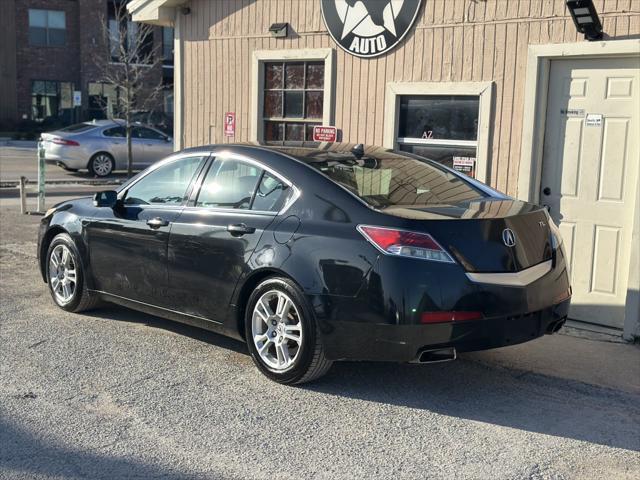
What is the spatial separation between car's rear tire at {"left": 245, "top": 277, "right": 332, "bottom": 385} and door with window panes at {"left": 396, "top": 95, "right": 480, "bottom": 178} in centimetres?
343

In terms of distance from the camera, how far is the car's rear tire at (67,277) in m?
6.54

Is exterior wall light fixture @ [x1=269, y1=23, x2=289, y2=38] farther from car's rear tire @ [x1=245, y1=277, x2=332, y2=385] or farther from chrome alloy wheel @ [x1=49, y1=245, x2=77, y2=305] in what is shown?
car's rear tire @ [x1=245, y1=277, x2=332, y2=385]

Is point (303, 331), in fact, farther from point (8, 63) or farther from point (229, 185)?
point (8, 63)

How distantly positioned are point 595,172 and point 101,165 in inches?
638

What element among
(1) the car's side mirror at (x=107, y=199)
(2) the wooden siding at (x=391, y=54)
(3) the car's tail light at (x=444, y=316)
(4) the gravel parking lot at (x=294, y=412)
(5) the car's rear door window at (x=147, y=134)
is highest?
(2) the wooden siding at (x=391, y=54)

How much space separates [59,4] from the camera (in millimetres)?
38000

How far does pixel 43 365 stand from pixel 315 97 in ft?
16.1

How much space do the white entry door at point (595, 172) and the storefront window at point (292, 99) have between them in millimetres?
2973

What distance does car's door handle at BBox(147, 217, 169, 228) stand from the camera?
5734 mm

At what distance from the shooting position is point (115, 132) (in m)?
21.0

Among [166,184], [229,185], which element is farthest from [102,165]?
[229,185]

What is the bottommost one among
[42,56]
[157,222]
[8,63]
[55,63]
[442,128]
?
[157,222]

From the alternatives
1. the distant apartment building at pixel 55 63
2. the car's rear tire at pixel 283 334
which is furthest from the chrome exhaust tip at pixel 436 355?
the distant apartment building at pixel 55 63

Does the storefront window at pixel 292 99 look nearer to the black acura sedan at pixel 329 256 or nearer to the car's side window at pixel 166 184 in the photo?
the car's side window at pixel 166 184
